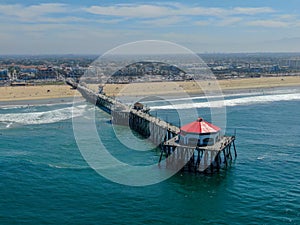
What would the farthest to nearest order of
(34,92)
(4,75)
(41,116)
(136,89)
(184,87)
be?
(4,75)
(184,87)
(136,89)
(34,92)
(41,116)

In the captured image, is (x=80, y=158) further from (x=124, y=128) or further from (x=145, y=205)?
(x=124, y=128)

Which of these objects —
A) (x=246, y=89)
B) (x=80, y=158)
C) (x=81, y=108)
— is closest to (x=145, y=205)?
(x=80, y=158)

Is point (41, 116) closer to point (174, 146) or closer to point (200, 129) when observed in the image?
point (174, 146)

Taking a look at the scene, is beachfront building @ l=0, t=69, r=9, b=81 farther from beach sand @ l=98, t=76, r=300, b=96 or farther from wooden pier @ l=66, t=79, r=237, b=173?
wooden pier @ l=66, t=79, r=237, b=173

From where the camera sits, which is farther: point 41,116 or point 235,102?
point 235,102

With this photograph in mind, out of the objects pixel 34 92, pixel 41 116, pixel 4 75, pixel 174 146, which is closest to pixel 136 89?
pixel 34 92

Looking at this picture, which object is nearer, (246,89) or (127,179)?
(127,179)

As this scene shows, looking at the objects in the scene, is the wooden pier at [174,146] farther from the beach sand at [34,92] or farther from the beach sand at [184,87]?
the beach sand at [184,87]
